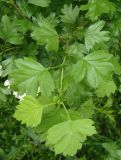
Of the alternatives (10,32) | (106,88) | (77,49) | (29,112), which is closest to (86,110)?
(106,88)

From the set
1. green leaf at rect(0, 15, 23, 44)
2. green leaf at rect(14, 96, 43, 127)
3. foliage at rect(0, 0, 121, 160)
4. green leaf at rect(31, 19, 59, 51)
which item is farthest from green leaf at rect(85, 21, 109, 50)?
green leaf at rect(14, 96, 43, 127)

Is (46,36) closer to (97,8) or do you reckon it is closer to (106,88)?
(97,8)

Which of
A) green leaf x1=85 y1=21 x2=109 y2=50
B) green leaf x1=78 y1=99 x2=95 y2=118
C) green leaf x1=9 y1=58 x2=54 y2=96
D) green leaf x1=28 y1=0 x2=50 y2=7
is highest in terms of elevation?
green leaf x1=28 y1=0 x2=50 y2=7

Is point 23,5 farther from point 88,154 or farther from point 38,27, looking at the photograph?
point 88,154

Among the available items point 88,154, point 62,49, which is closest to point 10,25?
point 62,49

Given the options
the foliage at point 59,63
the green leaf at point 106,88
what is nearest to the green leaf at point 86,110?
the foliage at point 59,63

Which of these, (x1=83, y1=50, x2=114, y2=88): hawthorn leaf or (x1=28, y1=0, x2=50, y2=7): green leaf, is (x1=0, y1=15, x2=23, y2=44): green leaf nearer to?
(x1=28, y1=0, x2=50, y2=7): green leaf
